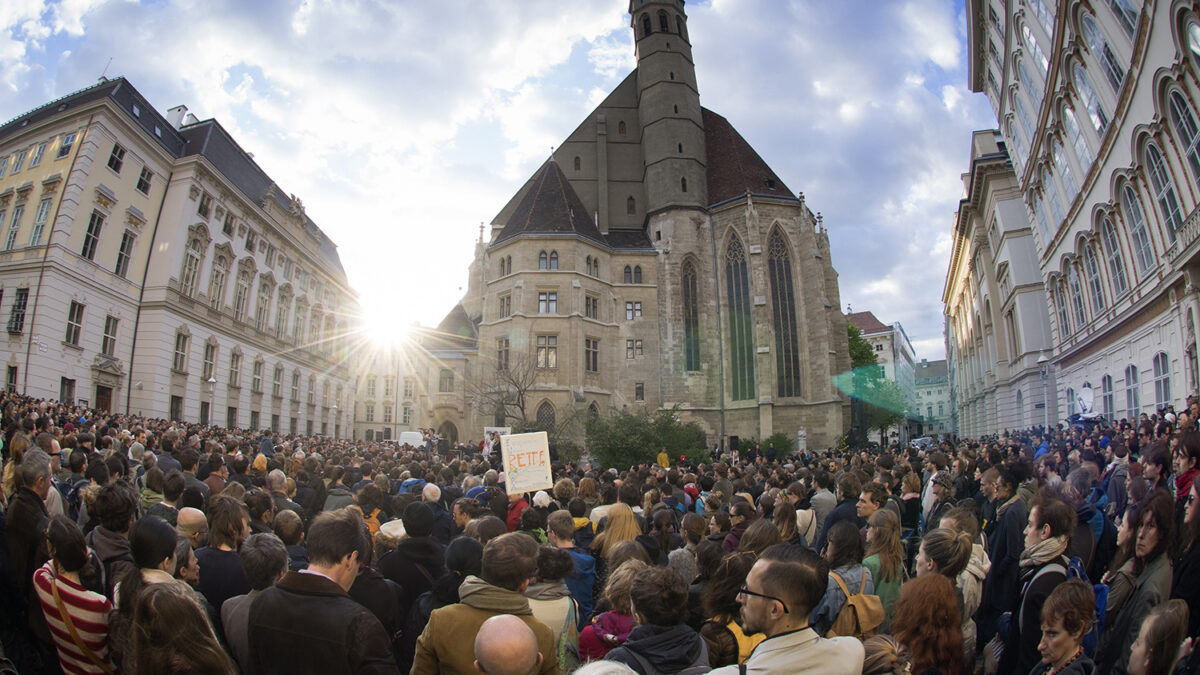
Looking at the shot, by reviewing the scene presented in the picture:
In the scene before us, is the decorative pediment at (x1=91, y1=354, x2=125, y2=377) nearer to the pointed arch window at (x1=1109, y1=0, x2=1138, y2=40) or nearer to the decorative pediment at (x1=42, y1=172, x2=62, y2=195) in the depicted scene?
the decorative pediment at (x1=42, y1=172, x2=62, y2=195)

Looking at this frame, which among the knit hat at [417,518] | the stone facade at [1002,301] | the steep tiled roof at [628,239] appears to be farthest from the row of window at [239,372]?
the stone facade at [1002,301]

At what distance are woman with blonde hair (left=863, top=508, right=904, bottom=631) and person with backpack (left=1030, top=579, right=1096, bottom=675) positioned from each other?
1.13 meters

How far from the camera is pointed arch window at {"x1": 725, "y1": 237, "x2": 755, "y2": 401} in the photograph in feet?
133

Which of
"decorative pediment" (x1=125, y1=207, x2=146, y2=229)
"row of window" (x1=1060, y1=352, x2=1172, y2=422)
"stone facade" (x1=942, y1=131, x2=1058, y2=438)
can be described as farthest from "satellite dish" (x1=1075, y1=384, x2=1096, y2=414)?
"decorative pediment" (x1=125, y1=207, x2=146, y2=229)

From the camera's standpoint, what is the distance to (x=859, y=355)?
61688 millimetres

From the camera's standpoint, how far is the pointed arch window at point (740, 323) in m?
40.5

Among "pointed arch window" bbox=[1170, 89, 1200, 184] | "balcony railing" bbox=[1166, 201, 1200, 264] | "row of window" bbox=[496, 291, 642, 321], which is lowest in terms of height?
"balcony railing" bbox=[1166, 201, 1200, 264]

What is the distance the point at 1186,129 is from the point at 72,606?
20.4 m

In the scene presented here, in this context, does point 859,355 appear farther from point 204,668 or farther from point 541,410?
point 204,668

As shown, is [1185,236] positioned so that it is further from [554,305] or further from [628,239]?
[628,239]

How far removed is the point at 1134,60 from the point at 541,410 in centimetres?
2922

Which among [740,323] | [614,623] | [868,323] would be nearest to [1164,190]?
[614,623]

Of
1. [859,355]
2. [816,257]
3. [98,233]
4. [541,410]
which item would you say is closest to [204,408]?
[98,233]

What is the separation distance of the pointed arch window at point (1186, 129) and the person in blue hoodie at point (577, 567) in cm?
1714
